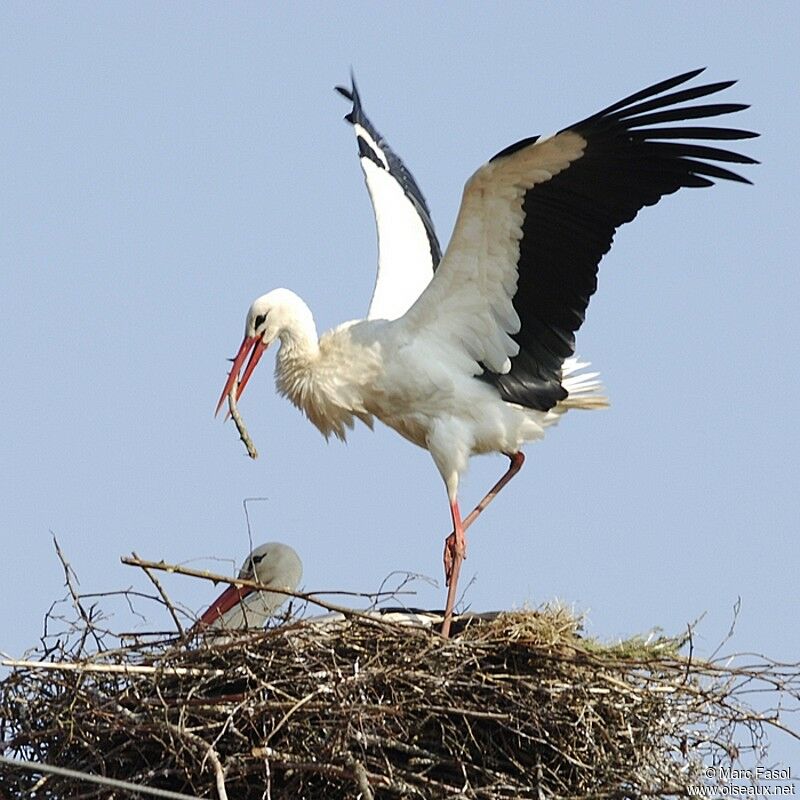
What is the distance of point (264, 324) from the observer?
7840mm

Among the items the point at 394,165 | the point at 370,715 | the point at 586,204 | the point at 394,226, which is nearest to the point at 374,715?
the point at 370,715

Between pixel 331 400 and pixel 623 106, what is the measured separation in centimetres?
167

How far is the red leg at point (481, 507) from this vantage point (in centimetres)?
759

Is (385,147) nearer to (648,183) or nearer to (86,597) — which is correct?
(648,183)

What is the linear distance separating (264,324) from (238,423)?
1.45 feet

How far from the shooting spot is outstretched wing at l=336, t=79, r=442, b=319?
8.65 metres

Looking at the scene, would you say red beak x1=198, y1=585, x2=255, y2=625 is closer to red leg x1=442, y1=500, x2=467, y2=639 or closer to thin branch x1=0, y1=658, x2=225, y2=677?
red leg x1=442, y1=500, x2=467, y2=639

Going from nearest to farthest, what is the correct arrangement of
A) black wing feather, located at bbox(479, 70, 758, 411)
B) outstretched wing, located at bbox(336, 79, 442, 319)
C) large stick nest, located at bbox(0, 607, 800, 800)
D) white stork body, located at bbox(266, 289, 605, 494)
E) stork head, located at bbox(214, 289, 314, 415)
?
large stick nest, located at bbox(0, 607, 800, 800), black wing feather, located at bbox(479, 70, 758, 411), white stork body, located at bbox(266, 289, 605, 494), stork head, located at bbox(214, 289, 314, 415), outstretched wing, located at bbox(336, 79, 442, 319)

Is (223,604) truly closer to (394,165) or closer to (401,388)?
(401,388)

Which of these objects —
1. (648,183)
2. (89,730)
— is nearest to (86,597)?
(89,730)

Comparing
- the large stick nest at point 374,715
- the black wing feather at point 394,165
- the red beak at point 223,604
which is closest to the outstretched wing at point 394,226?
the black wing feather at point 394,165

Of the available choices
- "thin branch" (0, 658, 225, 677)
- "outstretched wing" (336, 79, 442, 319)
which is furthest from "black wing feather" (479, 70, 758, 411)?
"thin branch" (0, 658, 225, 677)

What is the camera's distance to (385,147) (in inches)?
387

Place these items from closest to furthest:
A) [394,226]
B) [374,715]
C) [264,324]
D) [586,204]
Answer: [374,715] < [586,204] < [264,324] < [394,226]
